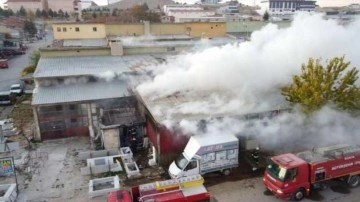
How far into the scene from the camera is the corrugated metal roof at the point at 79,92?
68.9 ft

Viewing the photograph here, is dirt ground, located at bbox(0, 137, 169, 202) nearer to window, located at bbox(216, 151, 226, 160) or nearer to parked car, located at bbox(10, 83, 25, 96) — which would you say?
window, located at bbox(216, 151, 226, 160)

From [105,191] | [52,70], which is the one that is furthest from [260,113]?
[52,70]

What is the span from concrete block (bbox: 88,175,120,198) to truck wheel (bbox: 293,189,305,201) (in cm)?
797

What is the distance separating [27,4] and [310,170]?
122 metres

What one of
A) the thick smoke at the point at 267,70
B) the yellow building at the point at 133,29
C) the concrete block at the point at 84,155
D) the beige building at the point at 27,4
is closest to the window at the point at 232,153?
the thick smoke at the point at 267,70

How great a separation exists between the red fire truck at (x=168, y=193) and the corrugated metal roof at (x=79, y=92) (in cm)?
940

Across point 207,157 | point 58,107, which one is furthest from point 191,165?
point 58,107

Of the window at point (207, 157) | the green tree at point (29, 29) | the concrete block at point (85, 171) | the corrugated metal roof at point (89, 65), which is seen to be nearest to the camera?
the window at point (207, 157)

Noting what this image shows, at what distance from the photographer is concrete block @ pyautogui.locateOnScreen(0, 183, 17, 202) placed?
46.3 ft

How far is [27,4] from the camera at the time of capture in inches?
4493

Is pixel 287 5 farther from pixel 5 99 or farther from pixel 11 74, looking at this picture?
pixel 5 99

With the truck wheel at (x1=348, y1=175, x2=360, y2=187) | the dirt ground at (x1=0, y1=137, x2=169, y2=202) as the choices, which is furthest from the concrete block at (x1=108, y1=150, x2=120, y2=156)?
the truck wheel at (x1=348, y1=175, x2=360, y2=187)

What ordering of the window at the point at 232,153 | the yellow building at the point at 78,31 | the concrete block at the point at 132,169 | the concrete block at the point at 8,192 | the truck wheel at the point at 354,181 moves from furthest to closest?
the yellow building at the point at 78,31
the concrete block at the point at 132,169
the window at the point at 232,153
the truck wheel at the point at 354,181
the concrete block at the point at 8,192

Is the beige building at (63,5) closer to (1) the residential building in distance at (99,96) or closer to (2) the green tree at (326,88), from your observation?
(1) the residential building in distance at (99,96)
